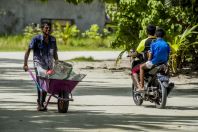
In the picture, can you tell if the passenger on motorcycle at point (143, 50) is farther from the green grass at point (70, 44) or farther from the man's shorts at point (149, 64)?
the green grass at point (70, 44)

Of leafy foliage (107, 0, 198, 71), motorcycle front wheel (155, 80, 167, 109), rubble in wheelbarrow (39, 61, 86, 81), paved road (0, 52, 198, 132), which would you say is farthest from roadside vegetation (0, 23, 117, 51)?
rubble in wheelbarrow (39, 61, 86, 81)

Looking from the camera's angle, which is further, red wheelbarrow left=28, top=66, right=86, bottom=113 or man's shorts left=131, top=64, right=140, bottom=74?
man's shorts left=131, top=64, right=140, bottom=74

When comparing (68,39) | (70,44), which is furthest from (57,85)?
(68,39)

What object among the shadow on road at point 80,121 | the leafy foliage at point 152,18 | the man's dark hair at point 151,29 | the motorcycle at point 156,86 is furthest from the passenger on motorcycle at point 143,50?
the leafy foliage at point 152,18

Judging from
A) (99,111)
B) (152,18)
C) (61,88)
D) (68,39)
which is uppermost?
(152,18)

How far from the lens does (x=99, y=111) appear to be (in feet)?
49.3

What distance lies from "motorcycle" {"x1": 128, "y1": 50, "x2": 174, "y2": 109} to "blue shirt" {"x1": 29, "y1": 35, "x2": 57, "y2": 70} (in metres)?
2.01

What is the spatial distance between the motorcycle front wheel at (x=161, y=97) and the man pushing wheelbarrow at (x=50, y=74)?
5.95ft

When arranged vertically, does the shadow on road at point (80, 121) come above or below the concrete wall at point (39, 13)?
above

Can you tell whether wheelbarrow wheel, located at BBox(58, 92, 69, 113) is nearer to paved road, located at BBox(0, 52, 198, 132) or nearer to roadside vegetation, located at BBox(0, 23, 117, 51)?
paved road, located at BBox(0, 52, 198, 132)

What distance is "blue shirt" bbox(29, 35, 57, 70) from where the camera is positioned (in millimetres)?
15164

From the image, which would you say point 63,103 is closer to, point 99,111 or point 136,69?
point 99,111

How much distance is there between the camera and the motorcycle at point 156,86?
15.5m

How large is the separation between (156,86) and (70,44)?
34513 millimetres
